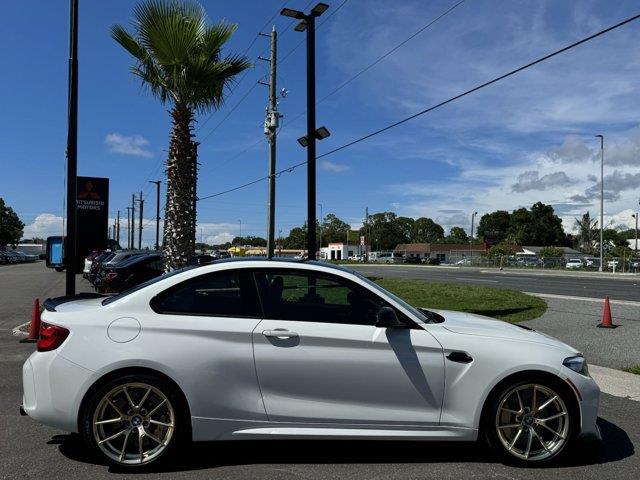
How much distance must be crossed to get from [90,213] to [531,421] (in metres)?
36.7

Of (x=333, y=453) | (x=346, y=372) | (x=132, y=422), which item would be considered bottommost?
(x=333, y=453)

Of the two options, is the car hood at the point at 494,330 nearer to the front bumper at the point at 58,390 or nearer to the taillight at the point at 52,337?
the front bumper at the point at 58,390

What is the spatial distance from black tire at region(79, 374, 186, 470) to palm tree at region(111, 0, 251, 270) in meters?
9.36

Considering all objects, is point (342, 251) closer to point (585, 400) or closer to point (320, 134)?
point (320, 134)

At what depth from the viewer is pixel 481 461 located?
14.5ft

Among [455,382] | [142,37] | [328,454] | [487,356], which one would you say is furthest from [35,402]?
[142,37]

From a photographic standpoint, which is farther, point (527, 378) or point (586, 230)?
point (586, 230)

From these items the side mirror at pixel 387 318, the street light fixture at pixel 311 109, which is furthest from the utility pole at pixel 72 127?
the side mirror at pixel 387 318

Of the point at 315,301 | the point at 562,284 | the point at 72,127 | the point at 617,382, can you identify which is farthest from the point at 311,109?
the point at 562,284

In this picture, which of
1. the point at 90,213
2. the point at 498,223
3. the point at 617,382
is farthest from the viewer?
the point at 498,223

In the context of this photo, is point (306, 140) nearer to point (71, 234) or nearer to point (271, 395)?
point (71, 234)

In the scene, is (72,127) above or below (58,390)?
above

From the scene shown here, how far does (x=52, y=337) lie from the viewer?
4.20 meters

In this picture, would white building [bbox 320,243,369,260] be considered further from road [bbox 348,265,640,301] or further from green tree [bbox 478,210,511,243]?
road [bbox 348,265,640,301]
